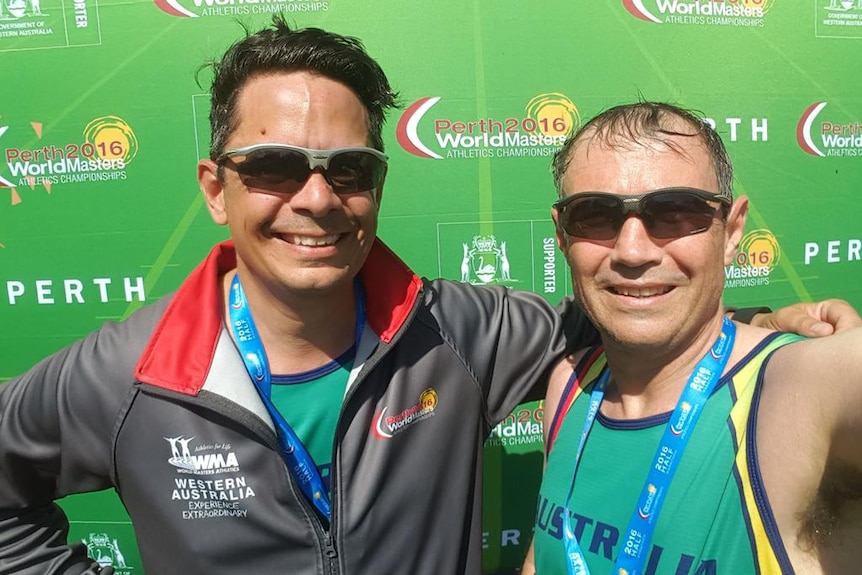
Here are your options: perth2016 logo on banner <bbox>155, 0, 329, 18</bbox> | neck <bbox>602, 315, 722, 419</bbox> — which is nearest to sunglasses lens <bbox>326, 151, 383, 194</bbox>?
neck <bbox>602, 315, 722, 419</bbox>

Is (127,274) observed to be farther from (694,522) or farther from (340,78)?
(694,522)

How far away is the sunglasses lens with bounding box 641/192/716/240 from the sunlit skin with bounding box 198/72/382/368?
2.33 ft

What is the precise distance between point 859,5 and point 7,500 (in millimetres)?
4314

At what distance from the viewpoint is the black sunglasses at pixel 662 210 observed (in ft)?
3.74

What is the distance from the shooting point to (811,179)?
280 cm

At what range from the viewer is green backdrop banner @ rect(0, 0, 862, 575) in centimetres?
250

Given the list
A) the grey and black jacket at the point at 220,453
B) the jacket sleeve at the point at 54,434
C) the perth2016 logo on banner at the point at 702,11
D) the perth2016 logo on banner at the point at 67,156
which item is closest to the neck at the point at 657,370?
the grey and black jacket at the point at 220,453

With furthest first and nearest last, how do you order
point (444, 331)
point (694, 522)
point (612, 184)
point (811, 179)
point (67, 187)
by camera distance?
1. point (811, 179)
2. point (67, 187)
3. point (444, 331)
4. point (612, 184)
5. point (694, 522)

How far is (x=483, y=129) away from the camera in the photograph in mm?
2596

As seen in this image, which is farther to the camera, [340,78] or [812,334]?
[340,78]

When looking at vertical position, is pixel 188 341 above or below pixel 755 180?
below

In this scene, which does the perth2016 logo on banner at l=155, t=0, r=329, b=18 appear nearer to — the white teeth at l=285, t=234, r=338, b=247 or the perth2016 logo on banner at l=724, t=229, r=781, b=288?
→ the white teeth at l=285, t=234, r=338, b=247

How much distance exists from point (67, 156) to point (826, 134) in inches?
163

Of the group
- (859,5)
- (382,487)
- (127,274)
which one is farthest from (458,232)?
(859,5)
